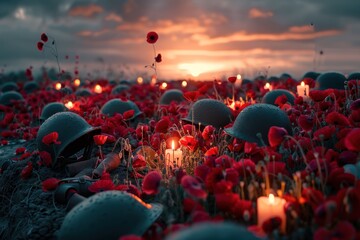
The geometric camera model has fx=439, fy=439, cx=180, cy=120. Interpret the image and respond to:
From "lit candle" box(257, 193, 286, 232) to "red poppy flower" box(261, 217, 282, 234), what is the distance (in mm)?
57

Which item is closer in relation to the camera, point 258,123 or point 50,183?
point 50,183

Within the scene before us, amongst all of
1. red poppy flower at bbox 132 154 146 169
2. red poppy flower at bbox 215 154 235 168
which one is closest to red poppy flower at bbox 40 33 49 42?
red poppy flower at bbox 132 154 146 169

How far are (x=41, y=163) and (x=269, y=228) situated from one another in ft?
13.9

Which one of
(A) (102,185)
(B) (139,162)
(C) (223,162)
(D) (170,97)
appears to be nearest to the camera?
(C) (223,162)

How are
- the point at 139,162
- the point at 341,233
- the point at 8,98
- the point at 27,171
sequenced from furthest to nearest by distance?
the point at 8,98
the point at 27,171
the point at 139,162
the point at 341,233

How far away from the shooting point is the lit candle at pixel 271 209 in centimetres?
327

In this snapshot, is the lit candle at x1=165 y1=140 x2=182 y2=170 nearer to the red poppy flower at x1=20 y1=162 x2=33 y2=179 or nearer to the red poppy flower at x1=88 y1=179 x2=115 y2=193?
the red poppy flower at x1=88 y1=179 x2=115 y2=193

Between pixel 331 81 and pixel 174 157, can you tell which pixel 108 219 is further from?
pixel 331 81

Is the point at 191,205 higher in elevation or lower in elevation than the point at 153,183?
lower

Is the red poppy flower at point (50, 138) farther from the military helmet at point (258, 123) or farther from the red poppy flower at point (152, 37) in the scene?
the military helmet at point (258, 123)

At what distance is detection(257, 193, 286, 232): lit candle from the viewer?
3.27 m

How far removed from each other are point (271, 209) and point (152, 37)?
13.0 ft

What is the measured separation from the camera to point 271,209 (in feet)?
10.8

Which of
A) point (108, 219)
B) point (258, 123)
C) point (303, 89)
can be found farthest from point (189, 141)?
point (303, 89)
